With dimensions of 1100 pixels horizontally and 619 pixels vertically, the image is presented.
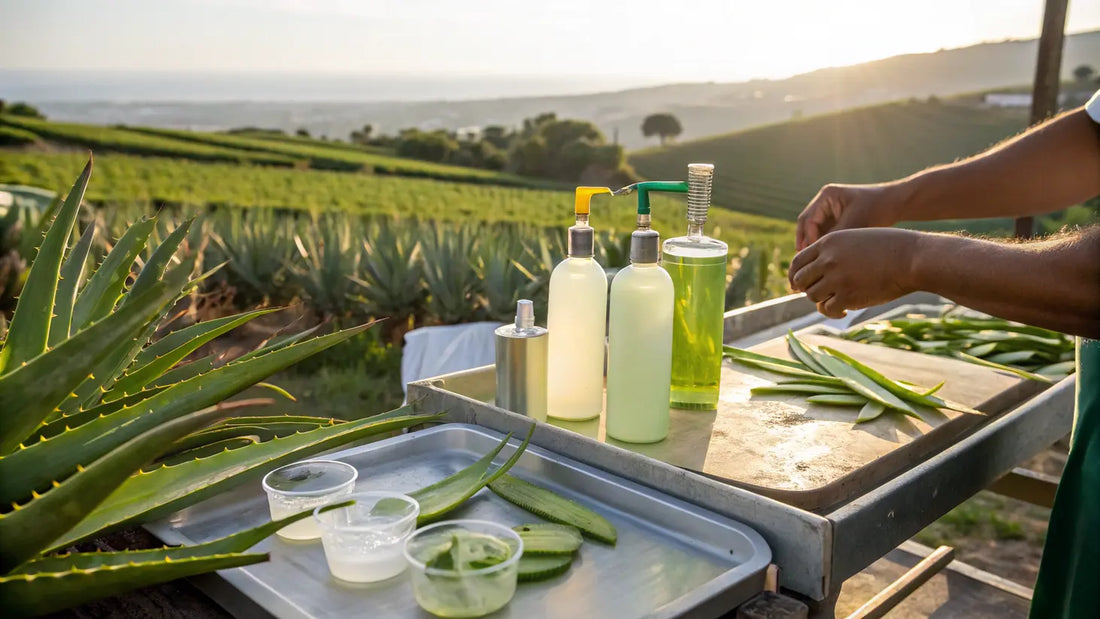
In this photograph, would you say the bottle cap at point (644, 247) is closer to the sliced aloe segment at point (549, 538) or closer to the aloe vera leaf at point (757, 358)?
the sliced aloe segment at point (549, 538)

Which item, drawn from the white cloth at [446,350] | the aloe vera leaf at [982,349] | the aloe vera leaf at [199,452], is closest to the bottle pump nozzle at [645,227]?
the aloe vera leaf at [199,452]

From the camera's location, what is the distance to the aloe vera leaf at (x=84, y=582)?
0.73 metres

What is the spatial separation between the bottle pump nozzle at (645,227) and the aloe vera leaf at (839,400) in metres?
0.53

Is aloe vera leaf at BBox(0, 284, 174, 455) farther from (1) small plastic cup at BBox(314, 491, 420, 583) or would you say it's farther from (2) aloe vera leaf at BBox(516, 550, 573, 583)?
(2) aloe vera leaf at BBox(516, 550, 573, 583)

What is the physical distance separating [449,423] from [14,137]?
69.5ft

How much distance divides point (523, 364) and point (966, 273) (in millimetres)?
715

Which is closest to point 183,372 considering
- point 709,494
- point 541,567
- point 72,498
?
point 72,498

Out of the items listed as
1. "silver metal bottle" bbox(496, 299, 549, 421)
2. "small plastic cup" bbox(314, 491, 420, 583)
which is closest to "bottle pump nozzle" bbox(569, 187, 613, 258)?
"silver metal bottle" bbox(496, 299, 549, 421)

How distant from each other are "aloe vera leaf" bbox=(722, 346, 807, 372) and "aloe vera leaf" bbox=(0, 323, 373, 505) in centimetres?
99

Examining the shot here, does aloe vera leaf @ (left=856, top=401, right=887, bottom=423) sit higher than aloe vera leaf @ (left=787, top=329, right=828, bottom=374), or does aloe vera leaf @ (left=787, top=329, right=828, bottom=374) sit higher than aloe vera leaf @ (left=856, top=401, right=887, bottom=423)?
aloe vera leaf @ (left=787, top=329, right=828, bottom=374)

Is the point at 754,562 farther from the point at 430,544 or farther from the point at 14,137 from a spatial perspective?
the point at 14,137

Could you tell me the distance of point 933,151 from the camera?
57.3ft

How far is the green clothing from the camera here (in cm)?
125

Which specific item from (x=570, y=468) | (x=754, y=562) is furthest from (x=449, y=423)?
(x=754, y=562)
